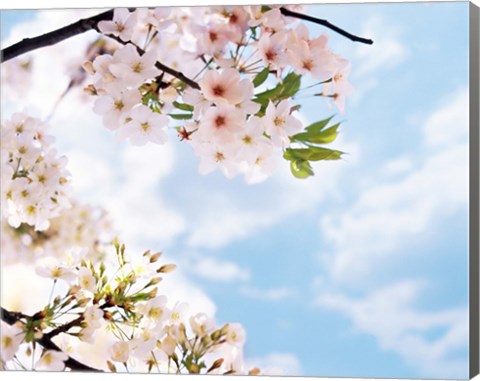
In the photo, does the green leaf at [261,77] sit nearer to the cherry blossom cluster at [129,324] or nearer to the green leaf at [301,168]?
the green leaf at [301,168]

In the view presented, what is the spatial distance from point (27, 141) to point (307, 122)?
0.74 m

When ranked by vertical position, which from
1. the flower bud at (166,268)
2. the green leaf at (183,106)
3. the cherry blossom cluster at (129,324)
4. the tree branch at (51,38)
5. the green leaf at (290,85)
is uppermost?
the tree branch at (51,38)

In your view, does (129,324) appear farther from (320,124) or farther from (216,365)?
(320,124)

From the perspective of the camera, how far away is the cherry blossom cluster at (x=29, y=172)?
2543mm

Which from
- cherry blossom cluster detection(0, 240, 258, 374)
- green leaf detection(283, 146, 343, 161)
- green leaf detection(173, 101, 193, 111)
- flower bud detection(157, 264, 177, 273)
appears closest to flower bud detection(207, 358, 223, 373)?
cherry blossom cluster detection(0, 240, 258, 374)

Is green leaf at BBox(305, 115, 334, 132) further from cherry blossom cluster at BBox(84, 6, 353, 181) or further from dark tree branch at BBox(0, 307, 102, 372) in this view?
dark tree branch at BBox(0, 307, 102, 372)

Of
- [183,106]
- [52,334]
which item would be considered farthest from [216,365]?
[183,106]

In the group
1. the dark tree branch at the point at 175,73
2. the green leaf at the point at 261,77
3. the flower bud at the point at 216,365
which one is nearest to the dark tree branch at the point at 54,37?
the dark tree branch at the point at 175,73

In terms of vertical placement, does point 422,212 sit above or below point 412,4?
below

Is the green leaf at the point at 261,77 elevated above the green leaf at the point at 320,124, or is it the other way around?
the green leaf at the point at 261,77

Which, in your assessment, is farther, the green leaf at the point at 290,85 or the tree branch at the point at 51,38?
the tree branch at the point at 51,38

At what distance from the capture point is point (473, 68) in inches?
92.9

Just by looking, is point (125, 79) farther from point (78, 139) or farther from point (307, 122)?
point (307, 122)

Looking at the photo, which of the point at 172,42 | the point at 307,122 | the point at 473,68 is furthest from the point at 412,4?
the point at 172,42
